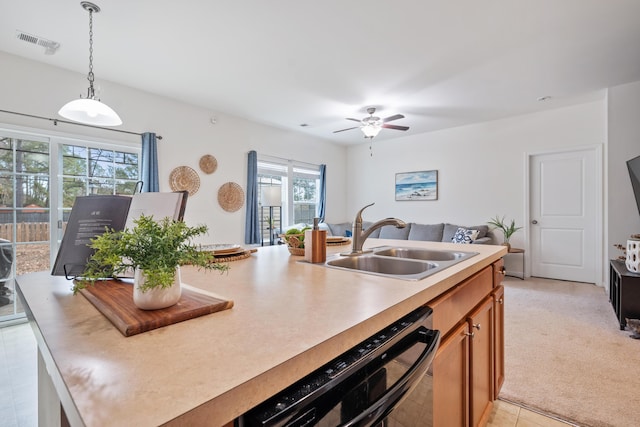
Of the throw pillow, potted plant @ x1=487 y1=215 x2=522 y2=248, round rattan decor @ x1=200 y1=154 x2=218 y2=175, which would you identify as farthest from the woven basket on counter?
potted plant @ x1=487 y1=215 x2=522 y2=248

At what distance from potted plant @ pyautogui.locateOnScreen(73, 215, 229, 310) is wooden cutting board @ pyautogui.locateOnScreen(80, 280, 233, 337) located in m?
0.03

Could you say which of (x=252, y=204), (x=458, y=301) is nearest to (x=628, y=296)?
(x=458, y=301)

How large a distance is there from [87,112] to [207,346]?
239 cm

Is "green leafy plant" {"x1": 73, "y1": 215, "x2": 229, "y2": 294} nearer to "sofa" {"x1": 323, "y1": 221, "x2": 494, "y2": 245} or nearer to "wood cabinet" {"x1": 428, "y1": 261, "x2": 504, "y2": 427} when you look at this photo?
"wood cabinet" {"x1": 428, "y1": 261, "x2": 504, "y2": 427}

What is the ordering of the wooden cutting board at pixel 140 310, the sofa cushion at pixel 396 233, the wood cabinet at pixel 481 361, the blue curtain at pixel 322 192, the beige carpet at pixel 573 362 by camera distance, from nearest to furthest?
the wooden cutting board at pixel 140 310
the wood cabinet at pixel 481 361
the beige carpet at pixel 573 362
the sofa cushion at pixel 396 233
the blue curtain at pixel 322 192

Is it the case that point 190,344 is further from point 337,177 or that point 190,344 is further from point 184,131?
point 337,177

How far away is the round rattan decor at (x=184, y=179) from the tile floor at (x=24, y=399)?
6.95 ft

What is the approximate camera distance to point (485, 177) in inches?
201

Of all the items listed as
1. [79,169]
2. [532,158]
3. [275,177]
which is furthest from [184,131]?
[532,158]

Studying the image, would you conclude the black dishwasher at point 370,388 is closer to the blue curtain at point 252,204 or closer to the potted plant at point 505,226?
the blue curtain at point 252,204

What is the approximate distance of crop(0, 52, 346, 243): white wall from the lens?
2.98 meters

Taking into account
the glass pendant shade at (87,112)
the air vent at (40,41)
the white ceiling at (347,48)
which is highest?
the white ceiling at (347,48)

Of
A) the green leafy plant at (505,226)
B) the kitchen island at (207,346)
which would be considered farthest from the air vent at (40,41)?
the green leafy plant at (505,226)

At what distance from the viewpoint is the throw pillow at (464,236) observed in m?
4.65
